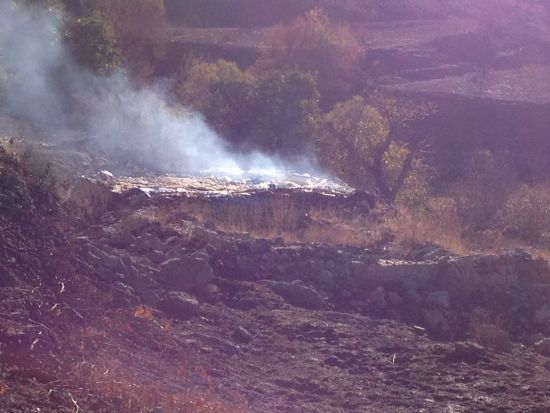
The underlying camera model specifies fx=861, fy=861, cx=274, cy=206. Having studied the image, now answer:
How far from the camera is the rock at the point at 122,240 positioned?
10.1 meters

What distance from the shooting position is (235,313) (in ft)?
29.7

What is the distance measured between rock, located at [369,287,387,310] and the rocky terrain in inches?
0.9

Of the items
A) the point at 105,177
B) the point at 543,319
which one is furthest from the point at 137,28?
the point at 543,319

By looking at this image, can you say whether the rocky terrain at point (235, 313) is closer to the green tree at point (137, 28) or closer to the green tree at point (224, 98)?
the green tree at point (224, 98)

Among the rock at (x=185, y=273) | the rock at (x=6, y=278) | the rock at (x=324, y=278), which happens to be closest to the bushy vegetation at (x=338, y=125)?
the rock at (x=324, y=278)

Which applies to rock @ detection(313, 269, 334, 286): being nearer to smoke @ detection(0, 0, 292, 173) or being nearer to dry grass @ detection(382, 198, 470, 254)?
dry grass @ detection(382, 198, 470, 254)

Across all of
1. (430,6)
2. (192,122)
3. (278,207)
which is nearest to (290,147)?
(192,122)

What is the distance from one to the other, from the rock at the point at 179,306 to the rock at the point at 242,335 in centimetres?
51

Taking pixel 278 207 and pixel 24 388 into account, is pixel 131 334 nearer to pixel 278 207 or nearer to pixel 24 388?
pixel 24 388

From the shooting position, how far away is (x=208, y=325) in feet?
27.8

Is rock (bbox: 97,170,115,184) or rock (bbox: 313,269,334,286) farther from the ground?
rock (bbox: 97,170,115,184)

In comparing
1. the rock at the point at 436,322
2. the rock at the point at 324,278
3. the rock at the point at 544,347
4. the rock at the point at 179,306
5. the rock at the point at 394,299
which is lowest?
the rock at the point at 544,347

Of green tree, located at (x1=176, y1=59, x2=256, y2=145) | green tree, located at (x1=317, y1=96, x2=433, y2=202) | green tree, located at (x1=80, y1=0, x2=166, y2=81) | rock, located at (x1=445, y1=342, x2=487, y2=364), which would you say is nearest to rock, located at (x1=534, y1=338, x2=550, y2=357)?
rock, located at (x1=445, y1=342, x2=487, y2=364)

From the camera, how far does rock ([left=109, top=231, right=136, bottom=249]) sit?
10.1 meters
